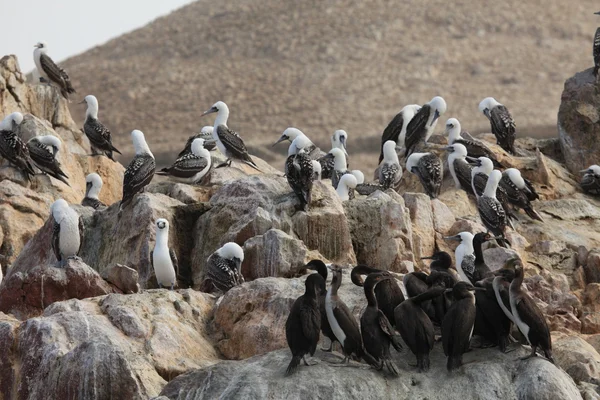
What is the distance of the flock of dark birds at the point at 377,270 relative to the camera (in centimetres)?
1548

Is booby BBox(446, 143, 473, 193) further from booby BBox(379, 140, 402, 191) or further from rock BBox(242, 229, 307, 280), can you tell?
rock BBox(242, 229, 307, 280)

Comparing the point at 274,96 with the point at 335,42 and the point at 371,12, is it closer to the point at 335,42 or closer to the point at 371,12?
the point at 335,42

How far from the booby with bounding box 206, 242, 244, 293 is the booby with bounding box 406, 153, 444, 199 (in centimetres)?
659

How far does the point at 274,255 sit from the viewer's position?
63.8 ft

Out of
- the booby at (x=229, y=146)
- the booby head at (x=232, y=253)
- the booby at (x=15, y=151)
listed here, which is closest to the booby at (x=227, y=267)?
the booby head at (x=232, y=253)

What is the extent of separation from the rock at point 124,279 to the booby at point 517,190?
26.2 feet

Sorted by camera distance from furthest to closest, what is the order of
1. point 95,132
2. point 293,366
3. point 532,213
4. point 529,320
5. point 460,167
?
point 95,132
point 460,167
point 532,213
point 529,320
point 293,366

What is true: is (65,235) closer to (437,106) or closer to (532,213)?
(532,213)

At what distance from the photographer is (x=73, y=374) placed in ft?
52.1

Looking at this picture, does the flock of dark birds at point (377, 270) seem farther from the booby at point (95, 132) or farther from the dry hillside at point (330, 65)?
the dry hillside at point (330, 65)

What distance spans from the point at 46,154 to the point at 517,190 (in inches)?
345

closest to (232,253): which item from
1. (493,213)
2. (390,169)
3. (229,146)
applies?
(493,213)

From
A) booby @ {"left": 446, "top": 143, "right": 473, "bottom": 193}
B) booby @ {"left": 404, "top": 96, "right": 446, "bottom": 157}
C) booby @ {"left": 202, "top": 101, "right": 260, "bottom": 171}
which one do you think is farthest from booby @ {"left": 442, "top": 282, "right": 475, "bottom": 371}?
booby @ {"left": 404, "top": 96, "right": 446, "bottom": 157}

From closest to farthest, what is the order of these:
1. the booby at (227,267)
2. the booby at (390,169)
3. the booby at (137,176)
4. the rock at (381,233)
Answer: the booby at (227,267) → the rock at (381,233) → the booby at (137,176) → the booby at (390,169)
